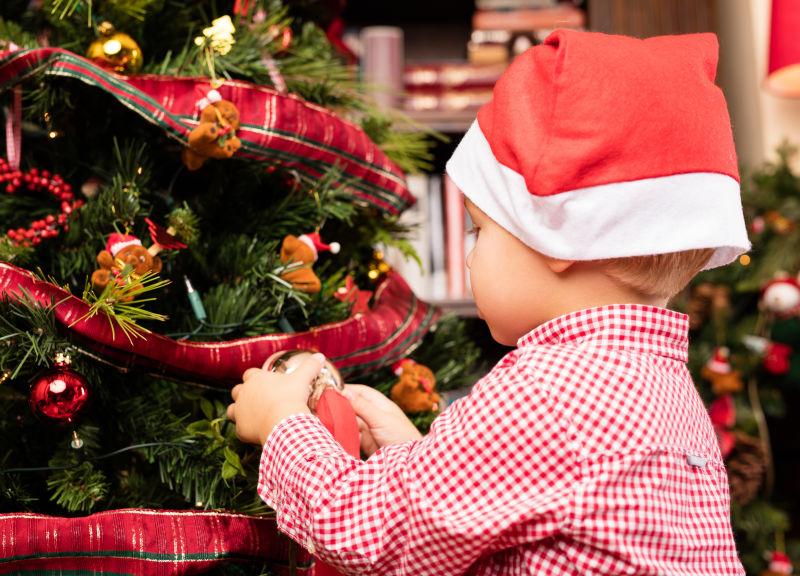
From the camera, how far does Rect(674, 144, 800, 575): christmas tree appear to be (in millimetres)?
1275

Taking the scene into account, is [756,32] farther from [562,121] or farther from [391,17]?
[562,121]

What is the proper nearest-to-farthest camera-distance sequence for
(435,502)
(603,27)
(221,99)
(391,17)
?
(435,502) < (221,99) < (603,27) < (391,17)

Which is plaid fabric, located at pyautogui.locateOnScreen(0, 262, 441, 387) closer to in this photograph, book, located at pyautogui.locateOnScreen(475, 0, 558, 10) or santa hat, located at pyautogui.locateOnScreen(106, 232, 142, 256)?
santa hat, located at pyautogui.locateOnScreen(106, 232, 142, 256)

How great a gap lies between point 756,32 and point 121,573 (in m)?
1.52

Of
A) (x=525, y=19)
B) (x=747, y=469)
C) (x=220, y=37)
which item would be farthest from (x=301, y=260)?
(x=525, y=19)

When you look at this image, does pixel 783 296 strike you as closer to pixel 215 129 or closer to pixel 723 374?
pixel 723 374

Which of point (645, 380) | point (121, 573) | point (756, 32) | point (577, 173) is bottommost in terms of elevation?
point (121, 573)

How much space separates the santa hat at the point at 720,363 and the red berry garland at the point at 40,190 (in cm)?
103

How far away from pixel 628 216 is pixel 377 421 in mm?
263

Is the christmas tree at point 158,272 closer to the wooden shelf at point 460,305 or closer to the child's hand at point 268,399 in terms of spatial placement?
the child's hand at point 268,399

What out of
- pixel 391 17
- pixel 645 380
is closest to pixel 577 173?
pixel 645 380

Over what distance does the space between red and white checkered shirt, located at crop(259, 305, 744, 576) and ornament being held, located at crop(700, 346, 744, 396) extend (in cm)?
80

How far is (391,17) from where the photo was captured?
1822mm

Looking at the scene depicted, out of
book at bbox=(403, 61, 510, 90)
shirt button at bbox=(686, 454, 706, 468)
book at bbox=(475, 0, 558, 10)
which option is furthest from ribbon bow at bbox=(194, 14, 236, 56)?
book at bbox=(475, 0, 558, 10)
